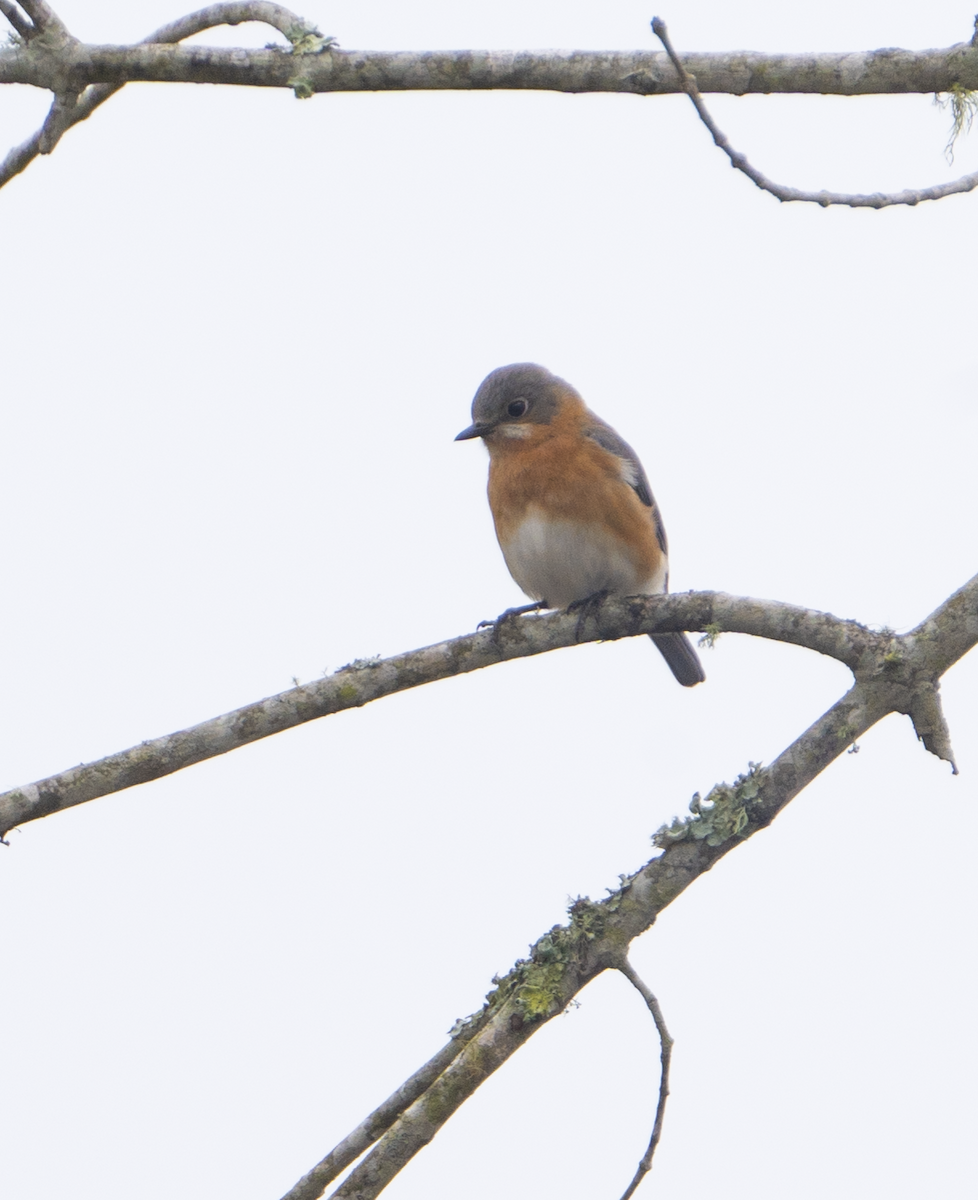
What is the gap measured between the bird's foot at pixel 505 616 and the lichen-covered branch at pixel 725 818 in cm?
104

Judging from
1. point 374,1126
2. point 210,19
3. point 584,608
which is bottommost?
point 374,1126

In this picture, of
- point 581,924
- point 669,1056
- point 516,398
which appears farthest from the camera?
point 516,398

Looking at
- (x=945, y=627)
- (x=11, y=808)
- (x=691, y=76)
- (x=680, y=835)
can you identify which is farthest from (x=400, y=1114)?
(x=691, y=76)

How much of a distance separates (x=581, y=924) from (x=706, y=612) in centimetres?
126

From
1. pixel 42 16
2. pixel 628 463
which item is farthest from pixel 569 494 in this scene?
pixel 42 16

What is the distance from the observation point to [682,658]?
328 inches

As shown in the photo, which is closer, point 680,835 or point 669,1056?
point 669,1056

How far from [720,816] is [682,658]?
11.1ft

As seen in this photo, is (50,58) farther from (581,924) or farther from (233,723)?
(581,924)

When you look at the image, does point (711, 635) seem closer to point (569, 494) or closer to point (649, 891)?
point (649, 891)

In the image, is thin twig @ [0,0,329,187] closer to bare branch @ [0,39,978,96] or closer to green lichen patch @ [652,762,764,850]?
bare branch @ [0,39,978,96]

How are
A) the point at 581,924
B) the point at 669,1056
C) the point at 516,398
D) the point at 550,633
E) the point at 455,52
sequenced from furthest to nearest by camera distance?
1. the point at 516,398
2. the point at 550,633
3. the point at 455,52
4. the point at 581,924
5. the point at 669,1056

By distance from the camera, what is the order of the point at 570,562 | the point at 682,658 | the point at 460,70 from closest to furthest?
the point at 460,70, the point at 570,562, the point at 682,658

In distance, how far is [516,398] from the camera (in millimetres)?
7938
